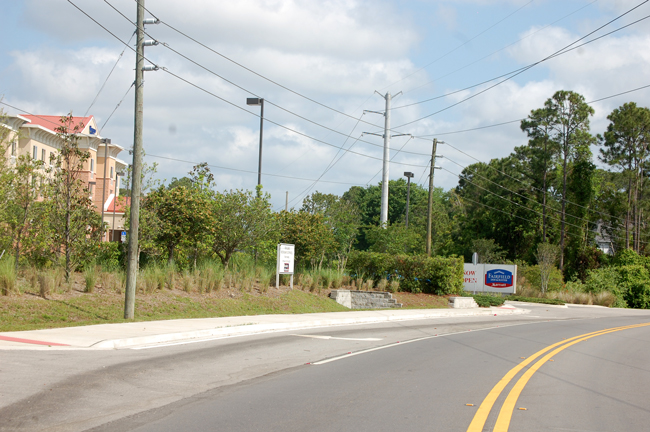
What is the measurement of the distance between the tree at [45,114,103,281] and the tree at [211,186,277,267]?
210 inches

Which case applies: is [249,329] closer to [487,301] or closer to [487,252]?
[487,301]

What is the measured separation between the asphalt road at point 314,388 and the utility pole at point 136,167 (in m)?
3.82

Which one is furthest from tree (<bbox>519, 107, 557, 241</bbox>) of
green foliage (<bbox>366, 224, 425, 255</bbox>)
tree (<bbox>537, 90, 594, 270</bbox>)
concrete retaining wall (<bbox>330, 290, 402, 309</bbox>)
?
concrete retaining wall (<bbox>330, 290, 402, 309</bbox>)

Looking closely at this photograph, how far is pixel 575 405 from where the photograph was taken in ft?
25.6

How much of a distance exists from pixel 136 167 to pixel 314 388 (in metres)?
9.70

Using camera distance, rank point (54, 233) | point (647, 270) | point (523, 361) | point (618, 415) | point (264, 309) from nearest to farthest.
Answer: point (618, 415), point (523, 361), point (54, 233), point (264, 309), point (647, 270)

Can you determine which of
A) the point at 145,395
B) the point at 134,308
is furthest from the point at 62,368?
the point at 134,308

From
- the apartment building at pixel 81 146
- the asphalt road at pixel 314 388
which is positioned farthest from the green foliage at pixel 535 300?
the apartment building at pixel 81 146

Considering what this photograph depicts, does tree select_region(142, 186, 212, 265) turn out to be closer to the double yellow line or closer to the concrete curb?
the concrete curb

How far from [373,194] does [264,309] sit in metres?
72.6

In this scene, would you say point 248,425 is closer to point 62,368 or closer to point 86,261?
point 62,368

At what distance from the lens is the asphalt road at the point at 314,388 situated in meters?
6.41

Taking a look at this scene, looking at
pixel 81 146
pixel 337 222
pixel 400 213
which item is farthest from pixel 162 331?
pixel 400 213

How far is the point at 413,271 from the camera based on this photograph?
30.1 meters
